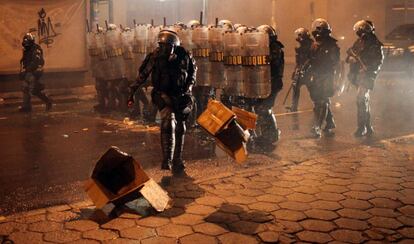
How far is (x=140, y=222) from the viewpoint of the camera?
5051 millimetres

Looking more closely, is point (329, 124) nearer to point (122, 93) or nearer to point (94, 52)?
point (122, 93)

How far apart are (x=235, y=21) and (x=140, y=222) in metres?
22.2

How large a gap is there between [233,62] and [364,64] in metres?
2.57

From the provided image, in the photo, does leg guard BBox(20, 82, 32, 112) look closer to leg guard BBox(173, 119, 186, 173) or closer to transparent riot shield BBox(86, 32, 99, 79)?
transparent riot shield BBox(86, 32, 99, 79)

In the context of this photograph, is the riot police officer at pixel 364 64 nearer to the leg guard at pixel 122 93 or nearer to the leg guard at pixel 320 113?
the leg guard at pixel 320 113

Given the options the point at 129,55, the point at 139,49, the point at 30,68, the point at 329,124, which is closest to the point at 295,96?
the point at 329,124

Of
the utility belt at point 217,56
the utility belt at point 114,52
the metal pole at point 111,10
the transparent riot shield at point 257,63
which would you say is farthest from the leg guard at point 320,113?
the metal pole at point 111,10

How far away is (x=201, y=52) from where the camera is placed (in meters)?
9.70

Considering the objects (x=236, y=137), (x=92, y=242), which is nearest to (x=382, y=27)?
(x=236, y=137)

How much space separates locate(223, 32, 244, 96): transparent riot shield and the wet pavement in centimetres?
114

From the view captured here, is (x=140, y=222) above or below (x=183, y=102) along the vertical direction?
below

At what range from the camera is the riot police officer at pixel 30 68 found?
12602mm

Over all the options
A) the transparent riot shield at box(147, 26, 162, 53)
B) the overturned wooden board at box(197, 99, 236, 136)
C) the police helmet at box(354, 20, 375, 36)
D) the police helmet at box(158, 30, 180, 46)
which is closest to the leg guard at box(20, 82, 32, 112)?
the transparent riot shield at box(147, 26, 162, 53)

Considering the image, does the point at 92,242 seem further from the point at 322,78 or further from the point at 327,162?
the point at 322,78
